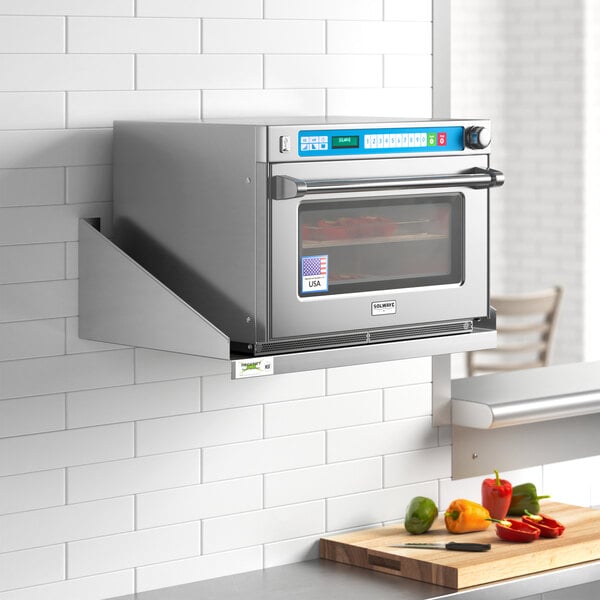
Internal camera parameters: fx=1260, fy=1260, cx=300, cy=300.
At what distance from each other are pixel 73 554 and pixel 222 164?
Result: 0.84 metres

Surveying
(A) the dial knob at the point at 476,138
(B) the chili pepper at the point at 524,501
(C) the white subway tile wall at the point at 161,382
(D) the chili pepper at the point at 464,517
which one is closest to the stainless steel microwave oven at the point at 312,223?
(A) the dial knob at the point at 476,138

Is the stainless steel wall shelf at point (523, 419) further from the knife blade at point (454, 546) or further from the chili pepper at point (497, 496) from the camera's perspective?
the knife blade at point (454, 546)

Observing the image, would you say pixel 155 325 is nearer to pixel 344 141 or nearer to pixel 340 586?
pixel 344 141

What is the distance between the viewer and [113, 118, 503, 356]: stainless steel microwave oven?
222 centimetres

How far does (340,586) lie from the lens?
2.61 meters

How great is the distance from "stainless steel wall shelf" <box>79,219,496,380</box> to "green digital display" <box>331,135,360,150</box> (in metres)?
0.38

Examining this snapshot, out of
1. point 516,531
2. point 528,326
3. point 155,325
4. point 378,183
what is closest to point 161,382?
point 155,325

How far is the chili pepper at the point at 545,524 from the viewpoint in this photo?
2.81m

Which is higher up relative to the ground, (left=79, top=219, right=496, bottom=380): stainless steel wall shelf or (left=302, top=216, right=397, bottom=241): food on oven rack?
(left=302, top=216, right=397, bottom=241): food on oven rack

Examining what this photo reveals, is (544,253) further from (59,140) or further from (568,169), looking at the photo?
(59,140)

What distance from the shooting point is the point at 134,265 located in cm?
231

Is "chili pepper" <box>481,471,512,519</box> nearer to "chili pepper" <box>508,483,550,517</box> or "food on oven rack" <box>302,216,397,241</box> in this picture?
"chili pepper" <box>508,483,550,517</box>

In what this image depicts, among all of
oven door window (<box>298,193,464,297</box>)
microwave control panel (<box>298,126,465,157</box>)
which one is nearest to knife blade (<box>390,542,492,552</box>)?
oven door window (<box>298,193,464,297</box>)

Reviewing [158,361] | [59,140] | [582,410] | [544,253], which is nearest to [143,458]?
[158,361]
